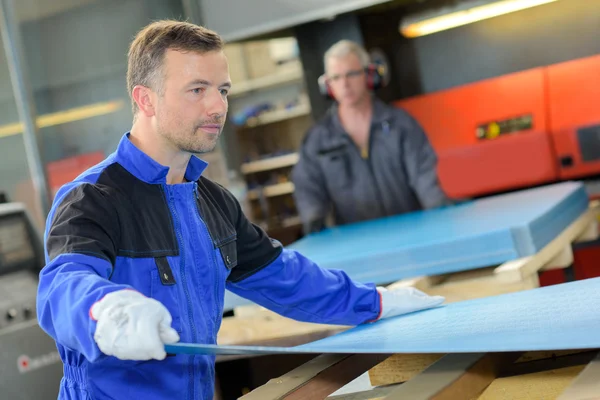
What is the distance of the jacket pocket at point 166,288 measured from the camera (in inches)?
73.2

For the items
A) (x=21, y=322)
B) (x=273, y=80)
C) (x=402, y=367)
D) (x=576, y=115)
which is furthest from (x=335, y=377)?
(x=273, y=80)

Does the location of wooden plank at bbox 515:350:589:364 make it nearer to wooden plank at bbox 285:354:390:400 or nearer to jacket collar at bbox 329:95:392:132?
wooden plank at bbox 285:354:390:400

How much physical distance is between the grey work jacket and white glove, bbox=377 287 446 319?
6.49 feet

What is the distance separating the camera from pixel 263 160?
26.8 feet

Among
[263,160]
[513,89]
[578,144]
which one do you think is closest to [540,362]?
[578,144]

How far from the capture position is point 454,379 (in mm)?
1587

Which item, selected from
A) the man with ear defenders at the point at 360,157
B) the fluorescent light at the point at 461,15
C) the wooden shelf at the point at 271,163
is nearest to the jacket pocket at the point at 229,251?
the man with ear defenders at the point at 360,157

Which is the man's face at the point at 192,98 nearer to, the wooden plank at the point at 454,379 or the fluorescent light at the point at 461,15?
the wooden plank at the point at 454,379

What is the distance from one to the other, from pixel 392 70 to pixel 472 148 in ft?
2.96

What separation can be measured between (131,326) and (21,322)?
106 inches

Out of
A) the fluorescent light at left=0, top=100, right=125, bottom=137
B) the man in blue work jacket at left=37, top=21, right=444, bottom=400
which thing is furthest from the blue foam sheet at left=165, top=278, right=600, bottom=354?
the fluorescent light at left=0, top=100, right=125, bottom=137

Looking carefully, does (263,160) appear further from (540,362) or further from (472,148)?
(540,362)

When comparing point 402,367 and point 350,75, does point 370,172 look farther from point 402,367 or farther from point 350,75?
point 402,367

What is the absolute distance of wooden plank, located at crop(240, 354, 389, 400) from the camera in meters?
1.79
